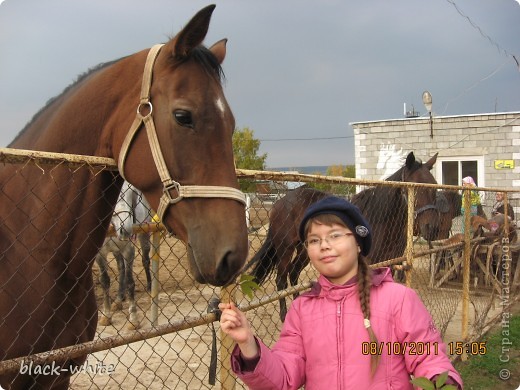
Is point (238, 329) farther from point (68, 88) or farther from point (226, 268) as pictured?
point (68, 88)

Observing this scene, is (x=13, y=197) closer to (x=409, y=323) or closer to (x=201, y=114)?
(x=201, y=114)

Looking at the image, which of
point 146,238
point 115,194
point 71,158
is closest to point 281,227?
point 146,238

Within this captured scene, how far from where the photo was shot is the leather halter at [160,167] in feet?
5.35

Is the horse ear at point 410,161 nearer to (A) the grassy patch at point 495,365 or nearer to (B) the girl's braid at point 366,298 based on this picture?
(A) the grassy patch at point 495,365

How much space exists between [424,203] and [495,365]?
7.33 feet

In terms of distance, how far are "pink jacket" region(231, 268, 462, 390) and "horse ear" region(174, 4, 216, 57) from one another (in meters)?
1.17

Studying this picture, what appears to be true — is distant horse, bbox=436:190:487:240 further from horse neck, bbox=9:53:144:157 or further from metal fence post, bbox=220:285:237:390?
horse neck, bbox=9:53:144:157

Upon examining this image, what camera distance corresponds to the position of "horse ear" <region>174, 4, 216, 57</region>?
175 cm

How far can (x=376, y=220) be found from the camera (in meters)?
5.59

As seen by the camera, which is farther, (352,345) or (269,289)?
(269,289)

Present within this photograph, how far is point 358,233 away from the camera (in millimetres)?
1767

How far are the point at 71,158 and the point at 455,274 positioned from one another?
828 centimetres

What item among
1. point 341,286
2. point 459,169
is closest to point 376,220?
point 341,286

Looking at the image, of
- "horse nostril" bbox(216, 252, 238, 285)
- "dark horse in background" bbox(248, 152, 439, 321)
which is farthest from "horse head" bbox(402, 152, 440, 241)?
"horse nostril" bbox(216, 252, 238, 285)
